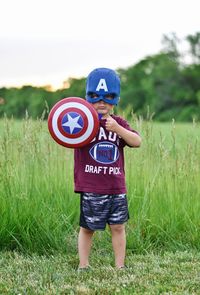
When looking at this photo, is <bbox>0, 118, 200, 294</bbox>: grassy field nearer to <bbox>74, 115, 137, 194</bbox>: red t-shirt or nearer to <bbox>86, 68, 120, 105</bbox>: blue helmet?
<bbox>74, 115, 137, 194</bbox>: red t-shirt

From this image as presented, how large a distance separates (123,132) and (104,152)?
0.69 feet

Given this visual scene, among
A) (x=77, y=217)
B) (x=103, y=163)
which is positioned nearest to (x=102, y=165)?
(x=103, y=163)

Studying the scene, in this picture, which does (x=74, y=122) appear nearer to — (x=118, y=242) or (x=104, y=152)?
(x=104, y=152)

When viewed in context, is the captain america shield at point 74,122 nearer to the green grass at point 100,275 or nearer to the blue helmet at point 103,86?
the blue helmet at point 103,86

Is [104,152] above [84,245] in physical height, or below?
above

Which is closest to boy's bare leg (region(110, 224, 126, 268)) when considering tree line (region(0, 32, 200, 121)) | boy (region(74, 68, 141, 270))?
boy (region(74, 68, 141, 270))

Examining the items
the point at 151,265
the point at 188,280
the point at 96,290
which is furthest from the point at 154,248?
the point at 96,290

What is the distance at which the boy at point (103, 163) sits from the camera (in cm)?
432

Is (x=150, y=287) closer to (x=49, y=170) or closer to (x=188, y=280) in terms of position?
(x=188, y=280)

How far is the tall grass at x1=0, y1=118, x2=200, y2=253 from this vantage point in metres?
5.16

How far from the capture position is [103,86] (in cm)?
430

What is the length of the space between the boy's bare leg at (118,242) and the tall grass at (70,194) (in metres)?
0.58

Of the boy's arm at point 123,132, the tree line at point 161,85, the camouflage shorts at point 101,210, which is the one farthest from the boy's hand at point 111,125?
the tree line at point 161,85

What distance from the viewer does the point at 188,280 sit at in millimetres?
4238
